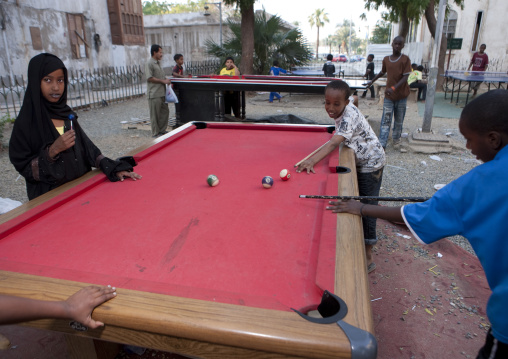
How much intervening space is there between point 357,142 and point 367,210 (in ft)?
4.01

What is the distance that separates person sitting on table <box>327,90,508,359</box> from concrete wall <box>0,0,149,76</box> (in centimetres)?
1238

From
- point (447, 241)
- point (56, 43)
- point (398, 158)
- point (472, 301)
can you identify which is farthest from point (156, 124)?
point (56, 43)

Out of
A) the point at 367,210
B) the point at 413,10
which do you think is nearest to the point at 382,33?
the point at 413,10

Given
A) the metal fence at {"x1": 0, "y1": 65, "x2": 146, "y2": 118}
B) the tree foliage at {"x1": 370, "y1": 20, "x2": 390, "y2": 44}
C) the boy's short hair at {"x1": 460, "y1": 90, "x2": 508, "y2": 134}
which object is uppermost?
the tree foliage at {"x1": 370, "y1": 20, "x2": 390, "y2": 44}

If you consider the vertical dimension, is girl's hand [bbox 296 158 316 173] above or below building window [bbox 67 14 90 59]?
below

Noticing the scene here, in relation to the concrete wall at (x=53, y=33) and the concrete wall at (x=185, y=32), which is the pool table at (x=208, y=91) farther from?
the concrete wall at (x=185, y=32)

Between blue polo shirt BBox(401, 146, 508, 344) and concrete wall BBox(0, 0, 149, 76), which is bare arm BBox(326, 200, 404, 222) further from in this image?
concrete wall BBox(0, 0, 149, 76)

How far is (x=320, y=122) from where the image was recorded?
841 centimetres

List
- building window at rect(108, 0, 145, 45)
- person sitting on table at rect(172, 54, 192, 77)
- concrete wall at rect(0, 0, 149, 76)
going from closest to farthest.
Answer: person sitting on table at rect(172, 54, 192, 77), concrete wall at rect(0, 0, 149, 76), building window at rect(108, 0, 145, 45)

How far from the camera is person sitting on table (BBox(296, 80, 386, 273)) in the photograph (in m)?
2.63

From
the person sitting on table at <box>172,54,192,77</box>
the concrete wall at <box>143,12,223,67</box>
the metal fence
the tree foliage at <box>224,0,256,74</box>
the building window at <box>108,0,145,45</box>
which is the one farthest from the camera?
the concrete wall at <box>143,12,223,67</box>

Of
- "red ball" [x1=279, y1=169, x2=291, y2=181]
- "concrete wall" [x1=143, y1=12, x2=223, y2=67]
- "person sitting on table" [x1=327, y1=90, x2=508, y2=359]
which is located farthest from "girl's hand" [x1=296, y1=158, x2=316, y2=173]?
"concrete wall" [x1=143, y1=12, x2=223, y2=67]

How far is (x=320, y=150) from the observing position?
2627 mm

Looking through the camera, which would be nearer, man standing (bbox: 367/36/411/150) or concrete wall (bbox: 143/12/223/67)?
man standing (bbox: 367/36/411/150)
